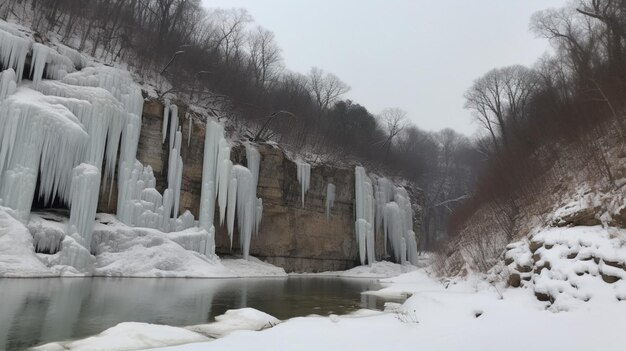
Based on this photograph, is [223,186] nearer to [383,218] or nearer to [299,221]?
[299,221]

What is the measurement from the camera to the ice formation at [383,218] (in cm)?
2942

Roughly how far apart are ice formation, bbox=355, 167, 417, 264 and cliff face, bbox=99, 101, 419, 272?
3.25 ft

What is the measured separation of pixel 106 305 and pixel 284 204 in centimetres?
1864

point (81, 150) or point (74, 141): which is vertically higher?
point (74, 141)

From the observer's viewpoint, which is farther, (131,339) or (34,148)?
(34,148)

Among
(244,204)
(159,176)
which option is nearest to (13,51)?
(159,176)

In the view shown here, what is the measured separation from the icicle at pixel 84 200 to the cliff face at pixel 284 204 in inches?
123

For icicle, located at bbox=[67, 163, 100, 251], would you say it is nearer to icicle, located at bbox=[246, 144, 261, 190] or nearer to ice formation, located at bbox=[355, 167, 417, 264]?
icicle, located at bbox=[246, 144, 261, 190]

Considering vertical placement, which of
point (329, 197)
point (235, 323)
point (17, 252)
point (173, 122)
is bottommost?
point (235, 323)

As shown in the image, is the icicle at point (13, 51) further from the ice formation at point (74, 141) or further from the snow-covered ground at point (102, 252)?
the snow-covered ground at point (102, 252)

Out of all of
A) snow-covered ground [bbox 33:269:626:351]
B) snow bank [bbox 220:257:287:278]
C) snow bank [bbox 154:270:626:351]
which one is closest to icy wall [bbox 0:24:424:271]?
snow bank [bbox 220:257:287:278]

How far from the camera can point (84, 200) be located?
15.1 m

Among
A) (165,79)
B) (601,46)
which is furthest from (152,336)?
(165,79)

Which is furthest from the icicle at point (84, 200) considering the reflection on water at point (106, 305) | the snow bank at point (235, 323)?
the snow bank at point (235, 323)
